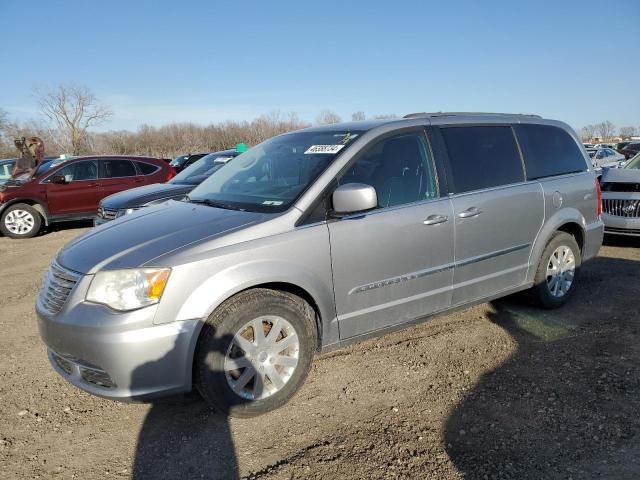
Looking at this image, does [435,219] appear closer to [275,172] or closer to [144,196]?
[275,172]

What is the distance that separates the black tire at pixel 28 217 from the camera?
9.88 meters

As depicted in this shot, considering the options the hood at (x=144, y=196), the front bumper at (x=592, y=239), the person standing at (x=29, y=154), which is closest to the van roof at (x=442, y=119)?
the front bumper at (x=592, y=239)

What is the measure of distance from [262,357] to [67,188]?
9.23 metres

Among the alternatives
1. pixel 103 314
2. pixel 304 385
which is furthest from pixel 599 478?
pixel 103 314

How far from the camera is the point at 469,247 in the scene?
12.1 feet

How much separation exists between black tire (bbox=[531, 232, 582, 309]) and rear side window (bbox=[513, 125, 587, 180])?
24.9 inches

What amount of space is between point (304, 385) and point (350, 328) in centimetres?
55

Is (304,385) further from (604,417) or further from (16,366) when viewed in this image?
(16,366)

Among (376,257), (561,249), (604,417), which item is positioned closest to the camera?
(604,417)

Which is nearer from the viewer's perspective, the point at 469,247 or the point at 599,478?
the point at 599,478

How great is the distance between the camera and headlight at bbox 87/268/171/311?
2561 mm

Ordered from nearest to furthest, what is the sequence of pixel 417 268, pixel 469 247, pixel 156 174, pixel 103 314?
pixel 103 314 → pixel 417 268 → pixel 469 247 → pixel 156 174

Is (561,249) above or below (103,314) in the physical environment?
below

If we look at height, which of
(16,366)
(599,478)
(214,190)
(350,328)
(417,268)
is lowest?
(599,478)
